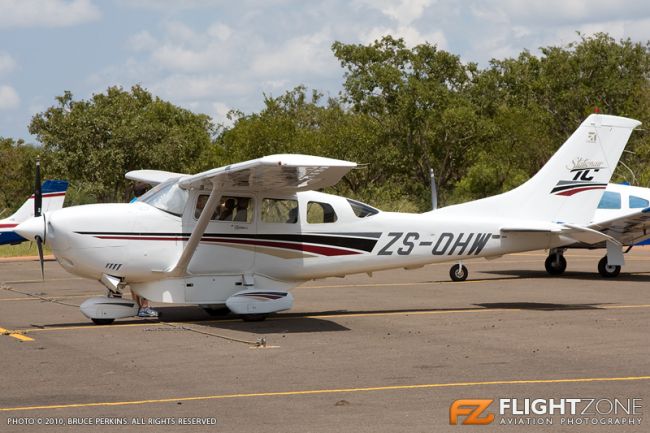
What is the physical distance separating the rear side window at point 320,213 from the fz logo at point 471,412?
7.04 meters

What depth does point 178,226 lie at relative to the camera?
1440 centimetres

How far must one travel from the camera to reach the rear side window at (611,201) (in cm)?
2251

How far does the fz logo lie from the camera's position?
756 cm

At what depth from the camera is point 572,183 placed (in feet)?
55.5

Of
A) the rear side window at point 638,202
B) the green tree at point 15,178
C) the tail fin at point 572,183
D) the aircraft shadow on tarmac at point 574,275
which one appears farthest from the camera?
the green tree at point 15,178

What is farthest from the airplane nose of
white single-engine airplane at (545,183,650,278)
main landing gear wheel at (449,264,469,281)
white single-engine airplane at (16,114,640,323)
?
white single-engine airplane at (545,183,650,278)

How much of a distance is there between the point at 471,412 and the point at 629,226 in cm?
1519

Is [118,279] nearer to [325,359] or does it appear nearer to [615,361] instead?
[325,359]

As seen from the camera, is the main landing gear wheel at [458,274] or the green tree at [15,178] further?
the green tree at [15,178]

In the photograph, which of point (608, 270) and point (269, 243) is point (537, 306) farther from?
point (608, 270)

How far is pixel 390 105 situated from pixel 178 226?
134 ft

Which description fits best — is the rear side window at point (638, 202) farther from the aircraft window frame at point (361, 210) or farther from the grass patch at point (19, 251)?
the grass patch at point (19, 251)

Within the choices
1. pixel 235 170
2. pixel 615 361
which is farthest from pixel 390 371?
pixel 235 170

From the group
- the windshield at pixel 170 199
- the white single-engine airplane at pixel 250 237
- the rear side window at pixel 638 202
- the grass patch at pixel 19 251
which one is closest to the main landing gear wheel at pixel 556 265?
the rear side window at pixel 638 202
